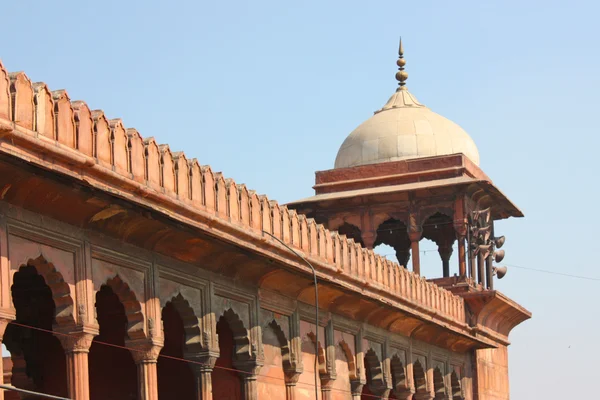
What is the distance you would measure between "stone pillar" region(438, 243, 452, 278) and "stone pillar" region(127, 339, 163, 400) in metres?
15.7

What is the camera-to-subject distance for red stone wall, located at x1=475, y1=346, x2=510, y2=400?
27.9 meters

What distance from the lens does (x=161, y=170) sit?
1488cm

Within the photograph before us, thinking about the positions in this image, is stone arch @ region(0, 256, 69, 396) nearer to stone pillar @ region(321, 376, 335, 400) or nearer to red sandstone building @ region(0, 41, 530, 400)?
red sandstone building @ region(0, 41, 530, 400)

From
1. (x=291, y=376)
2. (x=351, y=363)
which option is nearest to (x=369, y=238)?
(x=351, y=363)

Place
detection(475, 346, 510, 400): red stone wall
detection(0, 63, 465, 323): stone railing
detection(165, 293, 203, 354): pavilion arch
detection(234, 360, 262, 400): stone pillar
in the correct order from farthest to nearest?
detection(475, 346, 510, 400): red stone wall
detection(234, 360, 262, 400): stone pillar
detection(165, 293, 203, 354): pavilion arch
detection(0, 63, 465, 323): stone railing

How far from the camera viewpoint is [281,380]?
18688 millimetres

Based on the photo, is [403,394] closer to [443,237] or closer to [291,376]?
[291,376]

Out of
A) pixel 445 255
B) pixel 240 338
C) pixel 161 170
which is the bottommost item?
pixel 240 338

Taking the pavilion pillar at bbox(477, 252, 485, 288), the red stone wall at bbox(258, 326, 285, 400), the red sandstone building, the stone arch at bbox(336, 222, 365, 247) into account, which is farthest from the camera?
the stone arch at bbox(336, 222, 365, 247)

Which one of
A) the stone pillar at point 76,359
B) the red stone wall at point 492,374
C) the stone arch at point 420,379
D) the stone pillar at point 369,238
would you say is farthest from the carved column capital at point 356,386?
the stone pillar at point 76,359

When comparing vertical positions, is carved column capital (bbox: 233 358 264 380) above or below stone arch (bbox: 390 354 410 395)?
below

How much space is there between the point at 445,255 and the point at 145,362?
1582 cm

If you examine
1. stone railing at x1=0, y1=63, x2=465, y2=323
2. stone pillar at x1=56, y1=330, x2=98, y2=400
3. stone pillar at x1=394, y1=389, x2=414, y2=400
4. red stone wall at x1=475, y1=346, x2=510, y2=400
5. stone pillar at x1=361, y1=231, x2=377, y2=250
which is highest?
stone pillar at x1=361, y1=231, x2=377, y2=250

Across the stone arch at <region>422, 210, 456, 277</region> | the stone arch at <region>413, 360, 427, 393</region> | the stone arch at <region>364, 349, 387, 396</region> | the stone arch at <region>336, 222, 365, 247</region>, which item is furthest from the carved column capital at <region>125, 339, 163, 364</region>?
the stone arch at <region>422, 210, 456, 277</region>
